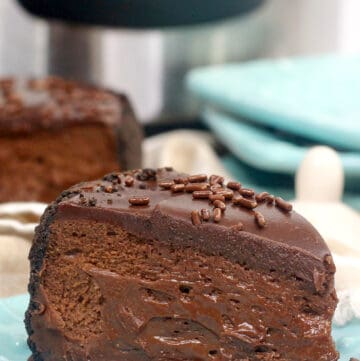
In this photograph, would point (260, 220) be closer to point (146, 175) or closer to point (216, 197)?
point (216, 197)

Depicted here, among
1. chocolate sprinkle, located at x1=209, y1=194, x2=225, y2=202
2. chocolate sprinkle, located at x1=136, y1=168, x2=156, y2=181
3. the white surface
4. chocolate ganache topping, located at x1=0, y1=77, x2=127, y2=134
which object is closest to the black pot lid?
chocolate ganache topping, located at x1=0, y1=77, x2=127, y2=134

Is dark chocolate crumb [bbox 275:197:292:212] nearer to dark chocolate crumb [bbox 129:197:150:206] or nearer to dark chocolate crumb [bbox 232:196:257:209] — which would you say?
dark chocolate crumb [bbox 232:196:257:209]

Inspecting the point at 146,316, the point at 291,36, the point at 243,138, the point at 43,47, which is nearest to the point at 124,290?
the point at 146,316

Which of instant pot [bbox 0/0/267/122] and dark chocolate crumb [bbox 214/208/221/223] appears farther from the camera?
instant pot [bbox 0/0/267/122]

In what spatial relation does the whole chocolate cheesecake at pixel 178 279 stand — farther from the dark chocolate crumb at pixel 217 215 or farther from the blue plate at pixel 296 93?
the blue plate at pixel 296 93

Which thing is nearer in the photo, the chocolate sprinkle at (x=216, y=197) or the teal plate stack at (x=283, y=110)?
the chocolate sprinkle at (x=216, y=197)

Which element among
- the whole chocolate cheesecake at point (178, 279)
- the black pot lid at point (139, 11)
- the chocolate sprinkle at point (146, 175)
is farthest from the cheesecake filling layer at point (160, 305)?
the black pot lid at point (139, 11)

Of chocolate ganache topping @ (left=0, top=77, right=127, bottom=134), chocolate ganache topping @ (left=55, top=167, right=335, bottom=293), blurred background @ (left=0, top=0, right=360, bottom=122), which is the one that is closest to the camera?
chocolate ganache topping @ (left=55, top=167, right=335, bottom=293)
